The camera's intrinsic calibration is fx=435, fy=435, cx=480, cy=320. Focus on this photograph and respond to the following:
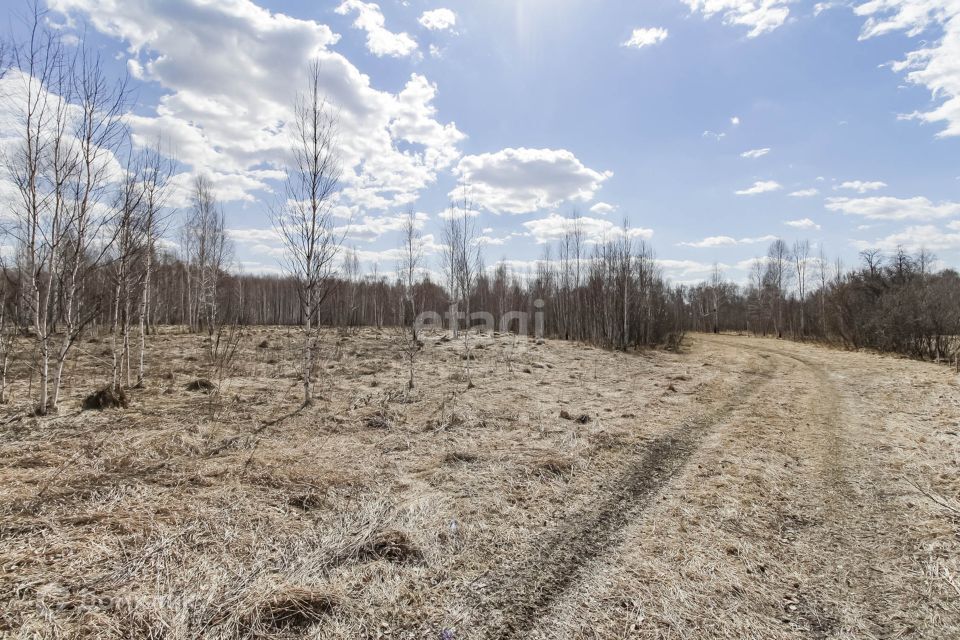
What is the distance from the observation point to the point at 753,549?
3801 millimetres

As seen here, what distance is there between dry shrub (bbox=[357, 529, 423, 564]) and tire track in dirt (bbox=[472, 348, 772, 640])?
0.67 m

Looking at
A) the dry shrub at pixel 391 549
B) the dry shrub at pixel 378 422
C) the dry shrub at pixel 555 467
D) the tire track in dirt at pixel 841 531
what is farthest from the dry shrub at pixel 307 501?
the tire track in dirt at pixel 841 531

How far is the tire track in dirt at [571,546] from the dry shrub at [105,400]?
26.2 ft

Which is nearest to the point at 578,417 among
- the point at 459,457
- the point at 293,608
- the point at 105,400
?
the point at 459,457

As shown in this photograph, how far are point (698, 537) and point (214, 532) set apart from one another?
430cm

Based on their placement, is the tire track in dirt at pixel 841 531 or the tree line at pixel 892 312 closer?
the tire track in dirt at pixel 841 531

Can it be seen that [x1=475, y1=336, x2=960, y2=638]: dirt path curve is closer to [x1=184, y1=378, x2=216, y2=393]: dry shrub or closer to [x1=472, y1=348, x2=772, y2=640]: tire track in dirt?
[x1=472, y1=348, x2=772, y2=640]: tire track in dirt

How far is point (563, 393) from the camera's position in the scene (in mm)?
11086

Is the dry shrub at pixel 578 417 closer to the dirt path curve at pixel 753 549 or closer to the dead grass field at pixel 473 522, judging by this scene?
the dead grass field at pixel 473 522

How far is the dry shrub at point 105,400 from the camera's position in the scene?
303 inches

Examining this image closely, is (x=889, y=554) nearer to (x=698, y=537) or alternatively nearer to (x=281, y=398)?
(x=698, y=537)

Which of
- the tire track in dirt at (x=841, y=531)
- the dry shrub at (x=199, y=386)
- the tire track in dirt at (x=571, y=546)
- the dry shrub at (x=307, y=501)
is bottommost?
the tire track in dirt at (x=571, y=546)

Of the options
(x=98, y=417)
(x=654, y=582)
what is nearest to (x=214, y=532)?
(x=654, y=582)

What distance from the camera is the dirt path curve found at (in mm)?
2924
